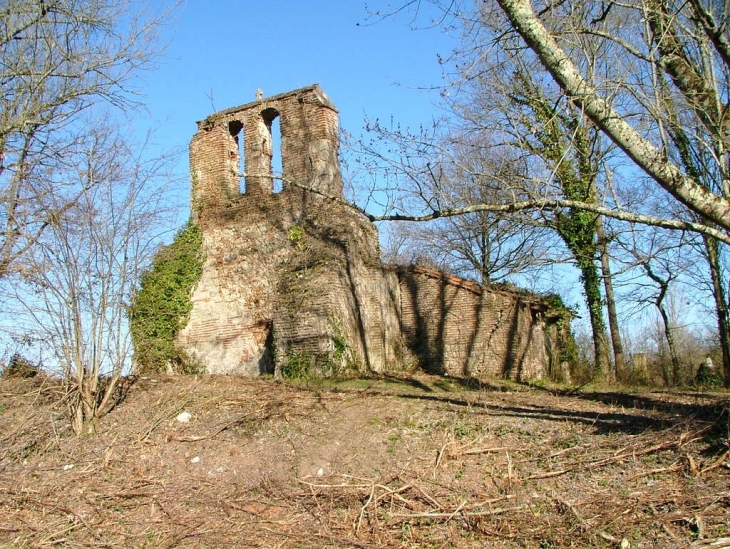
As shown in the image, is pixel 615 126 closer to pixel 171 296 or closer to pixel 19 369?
pixel 19 369

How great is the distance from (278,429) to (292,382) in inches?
127

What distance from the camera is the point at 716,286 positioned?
58.6 feet

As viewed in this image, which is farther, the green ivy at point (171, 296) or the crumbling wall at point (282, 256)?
the green ivy at point (171, 296)

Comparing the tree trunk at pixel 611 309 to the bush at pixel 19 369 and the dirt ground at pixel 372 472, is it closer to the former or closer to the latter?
the dirt ground at pixel 372 472

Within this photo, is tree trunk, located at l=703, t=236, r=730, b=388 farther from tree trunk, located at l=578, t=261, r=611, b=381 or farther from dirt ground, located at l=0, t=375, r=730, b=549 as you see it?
dirt ground, located at l=0, t=375, r=730, b=549

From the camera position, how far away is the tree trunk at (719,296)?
675 inches

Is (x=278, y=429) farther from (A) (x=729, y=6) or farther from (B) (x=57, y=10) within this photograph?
(B) (x=57, y=10)

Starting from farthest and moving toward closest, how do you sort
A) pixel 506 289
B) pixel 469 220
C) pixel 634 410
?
pixel 469 220 < pixel 506 289 < pixel 634 410

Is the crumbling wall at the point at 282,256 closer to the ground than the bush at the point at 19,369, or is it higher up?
higher up

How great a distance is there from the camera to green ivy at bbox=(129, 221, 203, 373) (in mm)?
15297

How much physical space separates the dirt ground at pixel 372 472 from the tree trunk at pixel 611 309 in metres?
7.03

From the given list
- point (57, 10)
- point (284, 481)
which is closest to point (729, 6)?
point (284, 481)

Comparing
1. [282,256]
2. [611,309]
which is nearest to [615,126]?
[282,256]

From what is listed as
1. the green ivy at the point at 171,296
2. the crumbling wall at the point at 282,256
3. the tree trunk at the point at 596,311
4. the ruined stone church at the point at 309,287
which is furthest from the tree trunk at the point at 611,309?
the green ivy at the point at 171,296
